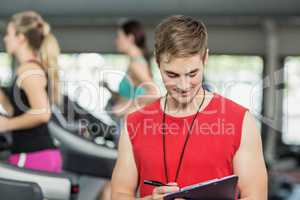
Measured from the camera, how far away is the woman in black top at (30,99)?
2.88 meters

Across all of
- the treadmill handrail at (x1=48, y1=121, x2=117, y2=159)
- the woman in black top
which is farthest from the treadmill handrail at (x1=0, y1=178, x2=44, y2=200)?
the treadmill handrail at (x1=48, y1=121, x2=117, y2=159)

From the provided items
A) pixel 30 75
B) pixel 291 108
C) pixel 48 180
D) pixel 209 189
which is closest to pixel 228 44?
pixel 291 108

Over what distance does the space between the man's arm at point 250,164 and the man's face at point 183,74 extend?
153 mm

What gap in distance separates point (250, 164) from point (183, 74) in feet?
0.90

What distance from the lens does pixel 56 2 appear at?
24.6ft

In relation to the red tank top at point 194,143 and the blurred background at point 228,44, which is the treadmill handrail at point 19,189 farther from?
the blurred background at point 228,44

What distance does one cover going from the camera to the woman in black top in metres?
2.88

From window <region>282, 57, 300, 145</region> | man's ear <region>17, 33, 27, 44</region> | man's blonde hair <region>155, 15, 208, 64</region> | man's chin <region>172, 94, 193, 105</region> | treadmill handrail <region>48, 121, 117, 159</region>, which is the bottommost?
window <region>282, 57, 300, 145</region>

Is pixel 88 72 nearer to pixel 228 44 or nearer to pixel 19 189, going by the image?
pixel 228 44

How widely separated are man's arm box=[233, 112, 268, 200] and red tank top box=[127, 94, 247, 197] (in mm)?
16

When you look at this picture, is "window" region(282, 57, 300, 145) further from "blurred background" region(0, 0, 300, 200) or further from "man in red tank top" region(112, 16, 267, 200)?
"man in red tank top" region(112, 16, 267, 200)

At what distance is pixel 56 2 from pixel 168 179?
6.11m

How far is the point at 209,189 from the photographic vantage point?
1.55 meters

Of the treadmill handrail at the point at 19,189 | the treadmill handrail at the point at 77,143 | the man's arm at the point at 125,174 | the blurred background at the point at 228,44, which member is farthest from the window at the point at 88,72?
the man's arm at the point at 125,174
